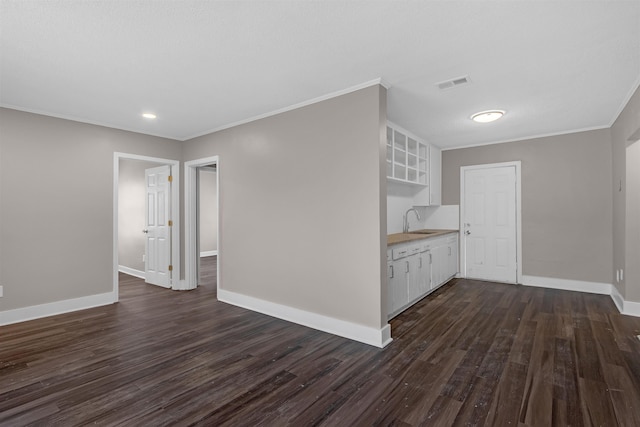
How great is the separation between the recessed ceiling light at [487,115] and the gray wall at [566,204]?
1.82 m

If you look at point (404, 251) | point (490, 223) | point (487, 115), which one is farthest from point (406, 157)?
point (490, 223)

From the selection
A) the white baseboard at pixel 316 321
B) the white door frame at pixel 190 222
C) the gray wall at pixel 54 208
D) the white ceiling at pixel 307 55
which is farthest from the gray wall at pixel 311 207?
the gray wall at pixel 54 208

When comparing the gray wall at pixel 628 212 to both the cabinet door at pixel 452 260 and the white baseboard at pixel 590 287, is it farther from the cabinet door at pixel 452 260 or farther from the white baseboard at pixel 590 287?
the cabinet door at pixel 452 260

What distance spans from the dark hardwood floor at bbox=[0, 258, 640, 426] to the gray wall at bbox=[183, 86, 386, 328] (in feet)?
1.52

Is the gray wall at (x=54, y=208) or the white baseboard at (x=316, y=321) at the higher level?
the gray wall at (x=54, y=208)

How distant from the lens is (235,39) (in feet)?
7.50

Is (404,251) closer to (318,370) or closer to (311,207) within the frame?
(311,207)

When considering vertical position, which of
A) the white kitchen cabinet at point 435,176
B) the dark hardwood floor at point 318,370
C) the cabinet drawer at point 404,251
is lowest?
the dark hardwood floor at point 318,370

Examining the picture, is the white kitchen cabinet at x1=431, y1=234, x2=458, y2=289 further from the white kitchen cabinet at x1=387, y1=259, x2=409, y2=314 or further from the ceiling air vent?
the ceiling air vent

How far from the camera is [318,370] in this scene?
2523 millimetres

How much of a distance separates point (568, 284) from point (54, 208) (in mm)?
7415

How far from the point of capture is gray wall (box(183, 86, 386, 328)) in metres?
3.06

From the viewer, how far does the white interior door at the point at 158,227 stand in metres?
5.23

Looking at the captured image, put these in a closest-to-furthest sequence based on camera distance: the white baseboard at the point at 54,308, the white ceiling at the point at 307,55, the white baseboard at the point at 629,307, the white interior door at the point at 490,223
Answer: the white ceiling at the point at 307,55 → the white baseboard at the point at 54,308 → the white baseboard at the point at 629,307 → the white interior door at the point at 490,223
